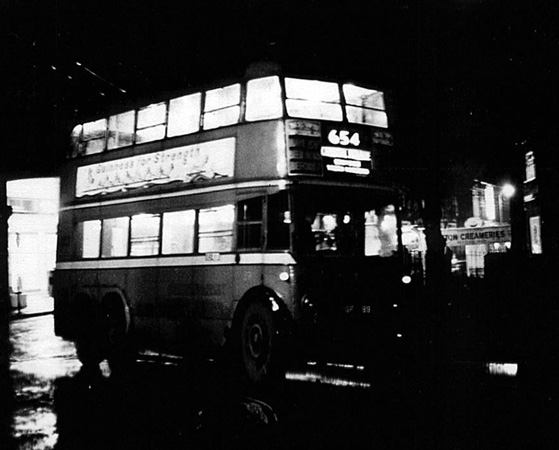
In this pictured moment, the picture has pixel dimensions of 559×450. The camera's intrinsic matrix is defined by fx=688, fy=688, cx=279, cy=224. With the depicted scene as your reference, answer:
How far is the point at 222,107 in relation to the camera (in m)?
11.4

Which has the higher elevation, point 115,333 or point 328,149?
point 328,149

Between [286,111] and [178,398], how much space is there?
14.7 feet

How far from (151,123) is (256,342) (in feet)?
15.6

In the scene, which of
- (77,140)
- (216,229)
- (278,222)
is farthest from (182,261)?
(77,140)

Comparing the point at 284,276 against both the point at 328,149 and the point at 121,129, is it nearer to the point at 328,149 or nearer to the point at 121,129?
the point at 328,149

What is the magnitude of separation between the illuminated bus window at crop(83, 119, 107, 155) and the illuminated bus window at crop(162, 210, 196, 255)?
270 centimetres

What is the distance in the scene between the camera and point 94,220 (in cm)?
1389

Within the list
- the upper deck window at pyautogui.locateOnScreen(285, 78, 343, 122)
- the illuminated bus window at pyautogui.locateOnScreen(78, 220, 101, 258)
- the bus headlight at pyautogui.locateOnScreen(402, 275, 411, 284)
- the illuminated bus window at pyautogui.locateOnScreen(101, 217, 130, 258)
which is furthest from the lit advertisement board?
the illuminated bus window at pyautogui.locateOnScreen(78, 220, 101, 258)

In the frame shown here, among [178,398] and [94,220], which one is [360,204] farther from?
[94,220]

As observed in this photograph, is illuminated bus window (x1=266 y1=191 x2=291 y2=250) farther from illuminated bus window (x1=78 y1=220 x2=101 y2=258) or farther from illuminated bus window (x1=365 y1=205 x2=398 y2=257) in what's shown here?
illuminated bus window (x1=78 y1=220 x2=101 y2=258)

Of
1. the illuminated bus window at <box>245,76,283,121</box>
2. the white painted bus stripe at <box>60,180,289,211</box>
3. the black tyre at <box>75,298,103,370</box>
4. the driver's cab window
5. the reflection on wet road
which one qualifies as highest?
the illuminated bus window at <box>245,76,283,121</box>

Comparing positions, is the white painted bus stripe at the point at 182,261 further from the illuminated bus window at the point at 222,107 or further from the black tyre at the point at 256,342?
the illuminated bus window at the point at 222,107

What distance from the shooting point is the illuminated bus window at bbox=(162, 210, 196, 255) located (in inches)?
463

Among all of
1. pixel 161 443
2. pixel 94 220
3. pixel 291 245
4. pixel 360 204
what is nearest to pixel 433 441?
pixel 161 443
